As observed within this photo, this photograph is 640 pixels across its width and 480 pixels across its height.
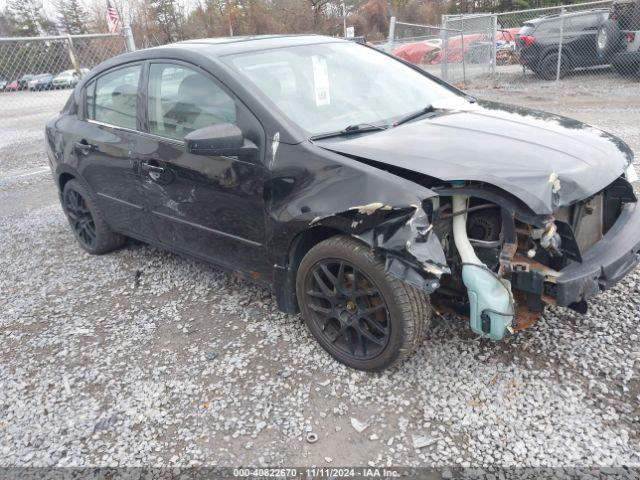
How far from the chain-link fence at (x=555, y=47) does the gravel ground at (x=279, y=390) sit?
968 centimetres

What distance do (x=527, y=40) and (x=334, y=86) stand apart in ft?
35.3

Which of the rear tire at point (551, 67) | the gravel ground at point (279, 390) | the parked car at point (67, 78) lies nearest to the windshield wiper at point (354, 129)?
the gravel ground at point (279, 390)

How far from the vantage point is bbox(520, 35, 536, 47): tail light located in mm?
11902

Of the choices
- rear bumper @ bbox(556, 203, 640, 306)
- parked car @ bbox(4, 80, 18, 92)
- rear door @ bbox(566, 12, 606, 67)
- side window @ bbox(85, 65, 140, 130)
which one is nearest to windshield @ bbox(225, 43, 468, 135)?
side window @ bbox(85, 65, 140, 130)

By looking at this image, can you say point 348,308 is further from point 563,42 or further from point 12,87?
point 563,42

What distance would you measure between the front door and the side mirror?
0.06 meters

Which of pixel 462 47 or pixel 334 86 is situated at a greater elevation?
pixel 334 86

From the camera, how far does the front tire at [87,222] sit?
4.39m

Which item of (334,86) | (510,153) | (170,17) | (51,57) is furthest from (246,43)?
(170,17)

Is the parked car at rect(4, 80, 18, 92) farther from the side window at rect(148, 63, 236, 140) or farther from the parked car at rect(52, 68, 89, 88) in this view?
the side window at rect(148, 63, 236, 140)

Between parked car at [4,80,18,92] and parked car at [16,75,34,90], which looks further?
parked car at [4,80,18,92]

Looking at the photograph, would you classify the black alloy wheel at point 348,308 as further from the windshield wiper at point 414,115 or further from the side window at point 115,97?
the side window at point 115,97

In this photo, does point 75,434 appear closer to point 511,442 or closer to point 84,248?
point 511,442

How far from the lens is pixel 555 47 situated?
38.8 ft
